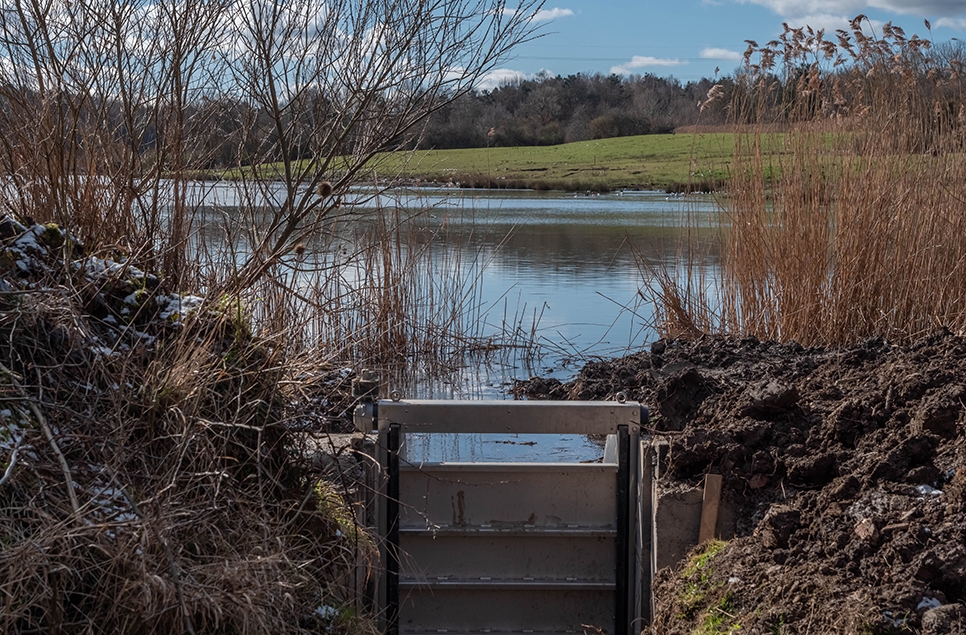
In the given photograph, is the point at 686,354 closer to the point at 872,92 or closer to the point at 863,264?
the point at 863,264

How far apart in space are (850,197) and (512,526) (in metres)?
3.62

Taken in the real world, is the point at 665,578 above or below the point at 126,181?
below

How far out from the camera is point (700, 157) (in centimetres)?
760

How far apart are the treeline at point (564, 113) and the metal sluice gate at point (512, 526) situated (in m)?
2.33

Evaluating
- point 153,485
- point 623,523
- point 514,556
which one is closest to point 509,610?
point 514,556

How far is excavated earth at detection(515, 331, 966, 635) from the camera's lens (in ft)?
9.36

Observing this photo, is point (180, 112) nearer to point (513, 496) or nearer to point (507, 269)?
point (513, 496)

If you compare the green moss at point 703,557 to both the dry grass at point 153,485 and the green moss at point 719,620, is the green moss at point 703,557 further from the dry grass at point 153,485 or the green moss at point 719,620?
the dry grass at point 153,485

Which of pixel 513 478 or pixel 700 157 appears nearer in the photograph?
pixel 513 478

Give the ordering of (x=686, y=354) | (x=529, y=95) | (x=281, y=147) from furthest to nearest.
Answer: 1. (x=529, y=95)
2. (x=686, y=354)
3. (x=281, y=147)

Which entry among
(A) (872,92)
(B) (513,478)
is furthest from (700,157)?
(B) (513,478)

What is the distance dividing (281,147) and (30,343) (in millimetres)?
2366

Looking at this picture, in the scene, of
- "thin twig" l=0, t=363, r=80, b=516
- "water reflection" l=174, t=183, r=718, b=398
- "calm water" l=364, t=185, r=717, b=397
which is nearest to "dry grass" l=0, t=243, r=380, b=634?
"thin twig" l=0, t=363, r=80, b=516

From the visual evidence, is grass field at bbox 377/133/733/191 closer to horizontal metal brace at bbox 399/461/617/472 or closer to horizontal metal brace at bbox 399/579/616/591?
horizontal metal brace at bbox 399/461/617/472
